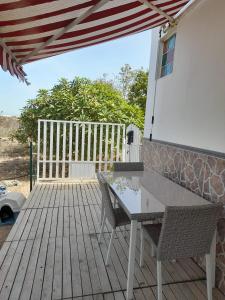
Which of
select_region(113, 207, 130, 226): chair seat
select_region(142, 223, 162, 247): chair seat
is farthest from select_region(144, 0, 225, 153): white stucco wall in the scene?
select_region(113, 207, 130, 226): chair seat

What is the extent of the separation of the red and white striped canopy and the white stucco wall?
44 cm

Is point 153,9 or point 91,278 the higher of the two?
point 153,9

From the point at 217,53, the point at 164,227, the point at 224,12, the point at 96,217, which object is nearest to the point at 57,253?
the point at 96,217

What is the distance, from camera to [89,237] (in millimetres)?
3535

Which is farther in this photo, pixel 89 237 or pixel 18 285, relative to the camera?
pixel 89 237

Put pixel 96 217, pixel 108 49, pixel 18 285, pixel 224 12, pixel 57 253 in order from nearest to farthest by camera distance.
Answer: pixel 18 285, pixel 224 12, pixel 57 253, pixel 96 217, pixel 108 49

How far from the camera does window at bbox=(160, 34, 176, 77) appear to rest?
4.28 m

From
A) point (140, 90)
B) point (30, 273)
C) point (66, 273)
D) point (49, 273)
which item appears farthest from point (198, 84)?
point (140, 90)

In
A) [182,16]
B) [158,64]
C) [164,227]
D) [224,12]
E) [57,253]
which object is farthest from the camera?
[158,64]

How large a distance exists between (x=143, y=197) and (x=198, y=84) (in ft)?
5.76

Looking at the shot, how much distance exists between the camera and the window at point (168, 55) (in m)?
4.28

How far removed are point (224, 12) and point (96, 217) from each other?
3.43m

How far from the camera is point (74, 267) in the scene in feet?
9.17

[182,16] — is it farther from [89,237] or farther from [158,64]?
[89,237]
